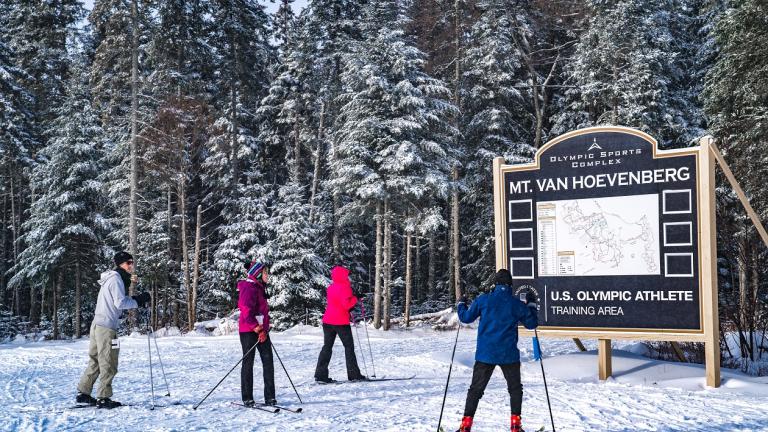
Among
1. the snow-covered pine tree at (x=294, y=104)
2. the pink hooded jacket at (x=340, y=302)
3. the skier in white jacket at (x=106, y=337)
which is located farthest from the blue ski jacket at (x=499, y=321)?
the snow-covered pine tree at (x=294, y=104)

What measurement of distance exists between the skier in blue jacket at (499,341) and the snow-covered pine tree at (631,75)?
2216 cm

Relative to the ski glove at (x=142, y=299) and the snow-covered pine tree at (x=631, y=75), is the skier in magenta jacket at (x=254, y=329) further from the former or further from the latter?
the snow-covered pine tree at (x=631, y=75)

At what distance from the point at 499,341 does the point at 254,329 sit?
3.34 m

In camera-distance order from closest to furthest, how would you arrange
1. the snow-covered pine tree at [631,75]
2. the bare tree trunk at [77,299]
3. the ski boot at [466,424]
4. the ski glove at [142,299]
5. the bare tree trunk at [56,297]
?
the ski boot at [466,424], the ski glove at [142,299], the snow-covered pine tree at [631,75], the bare tree trunk at [77,299], the bare tree trunk at [56,297]

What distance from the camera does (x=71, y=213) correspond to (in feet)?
101

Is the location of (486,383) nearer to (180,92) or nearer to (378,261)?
(378,261)

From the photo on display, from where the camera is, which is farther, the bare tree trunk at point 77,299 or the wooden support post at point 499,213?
the bare tree trunk at point 77,299

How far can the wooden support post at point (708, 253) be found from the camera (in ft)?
35.3

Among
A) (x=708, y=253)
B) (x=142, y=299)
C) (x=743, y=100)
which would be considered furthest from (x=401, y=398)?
(x=743, y=100)

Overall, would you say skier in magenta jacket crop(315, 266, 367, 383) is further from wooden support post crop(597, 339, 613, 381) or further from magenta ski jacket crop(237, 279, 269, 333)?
wooden support post crop(597, 339, 613, 381)

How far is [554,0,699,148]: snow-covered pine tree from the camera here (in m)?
28.1

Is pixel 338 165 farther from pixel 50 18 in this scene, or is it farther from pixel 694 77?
pixel 50 18

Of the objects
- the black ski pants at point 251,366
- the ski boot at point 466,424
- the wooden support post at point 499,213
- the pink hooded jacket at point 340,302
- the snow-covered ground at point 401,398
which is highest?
the wooden support post at point 499,213

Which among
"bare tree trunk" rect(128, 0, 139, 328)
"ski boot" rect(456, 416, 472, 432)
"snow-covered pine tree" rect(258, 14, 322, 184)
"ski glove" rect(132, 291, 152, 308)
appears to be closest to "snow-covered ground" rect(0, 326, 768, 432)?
"ski boot" rect(456, 416, 472, 432)
